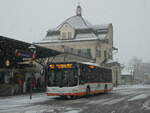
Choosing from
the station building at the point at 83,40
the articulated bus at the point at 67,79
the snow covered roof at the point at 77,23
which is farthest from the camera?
the snow covered roof at the point at 77,23

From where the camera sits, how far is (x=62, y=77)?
21.5 m

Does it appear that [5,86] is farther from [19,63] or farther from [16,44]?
[19,63]

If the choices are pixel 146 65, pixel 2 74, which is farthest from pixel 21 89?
pixel 146 65

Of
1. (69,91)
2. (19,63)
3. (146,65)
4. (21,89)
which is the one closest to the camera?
(69,91)

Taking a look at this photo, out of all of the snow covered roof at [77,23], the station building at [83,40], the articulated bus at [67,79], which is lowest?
the articulated bus at [67,79]

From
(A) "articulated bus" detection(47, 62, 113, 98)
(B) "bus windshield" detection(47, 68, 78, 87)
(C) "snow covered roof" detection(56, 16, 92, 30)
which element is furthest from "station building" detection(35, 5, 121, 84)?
(B) "bus windshield" detection(47, 68, 78, 87)

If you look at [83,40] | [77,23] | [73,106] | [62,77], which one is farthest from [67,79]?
[77,23]

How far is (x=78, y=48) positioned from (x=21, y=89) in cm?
2877

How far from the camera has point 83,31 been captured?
191ft

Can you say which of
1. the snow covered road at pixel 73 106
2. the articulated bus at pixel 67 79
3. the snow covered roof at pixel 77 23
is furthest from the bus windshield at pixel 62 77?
the snow covered roof at pixel 77 23

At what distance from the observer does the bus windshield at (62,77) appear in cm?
2130

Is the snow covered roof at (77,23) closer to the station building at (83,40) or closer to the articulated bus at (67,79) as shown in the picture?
the station building at (83,40)

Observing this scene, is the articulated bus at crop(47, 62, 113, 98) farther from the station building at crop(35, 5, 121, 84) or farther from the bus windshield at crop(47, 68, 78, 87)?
the station building at crop(35, 5, 121, 84)

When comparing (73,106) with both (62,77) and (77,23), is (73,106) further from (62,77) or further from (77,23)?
(77,23)
